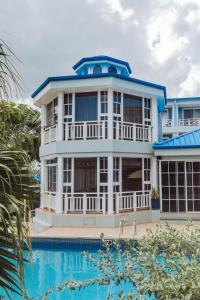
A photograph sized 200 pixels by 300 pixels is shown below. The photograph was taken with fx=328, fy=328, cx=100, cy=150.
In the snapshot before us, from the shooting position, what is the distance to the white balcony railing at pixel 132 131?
54.4ft

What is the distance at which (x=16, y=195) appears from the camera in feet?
7.77

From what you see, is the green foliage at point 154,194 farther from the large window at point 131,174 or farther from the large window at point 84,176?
the large window at point 84,176

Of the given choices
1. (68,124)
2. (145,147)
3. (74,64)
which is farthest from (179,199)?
(74,64)

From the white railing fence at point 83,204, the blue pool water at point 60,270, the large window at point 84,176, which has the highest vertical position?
the large window at point 84,176

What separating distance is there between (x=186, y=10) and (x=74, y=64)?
9374 mm

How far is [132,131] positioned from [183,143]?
2840mm

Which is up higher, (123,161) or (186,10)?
(186,10)

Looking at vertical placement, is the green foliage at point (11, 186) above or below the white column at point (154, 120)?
below

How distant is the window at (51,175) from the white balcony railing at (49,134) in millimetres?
1193

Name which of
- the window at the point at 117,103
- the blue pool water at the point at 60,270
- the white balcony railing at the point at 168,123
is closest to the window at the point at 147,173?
the window at the point at 117,103

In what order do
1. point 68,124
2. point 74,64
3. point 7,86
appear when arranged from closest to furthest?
point 7,86, point 68,124, point 74,64

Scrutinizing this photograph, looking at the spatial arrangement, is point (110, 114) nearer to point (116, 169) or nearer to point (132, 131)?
point (132, 131)

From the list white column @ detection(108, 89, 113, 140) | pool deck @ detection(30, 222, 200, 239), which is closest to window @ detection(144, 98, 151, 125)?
white column @ detection(108, 89, 113, 140)

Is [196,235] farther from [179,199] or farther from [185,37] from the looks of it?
[185,37]
